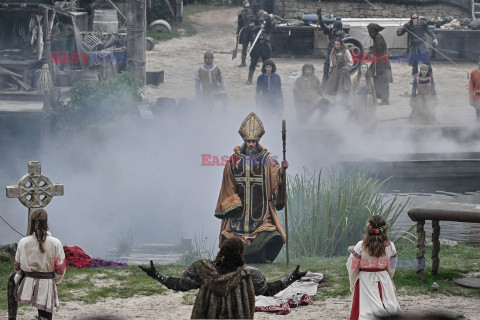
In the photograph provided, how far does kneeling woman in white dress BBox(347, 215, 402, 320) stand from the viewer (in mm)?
7430

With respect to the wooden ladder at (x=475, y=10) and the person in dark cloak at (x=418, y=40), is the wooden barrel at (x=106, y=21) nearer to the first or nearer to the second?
the person in dark cloak at (x=418, y=40)

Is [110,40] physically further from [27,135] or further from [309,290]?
[309,290]

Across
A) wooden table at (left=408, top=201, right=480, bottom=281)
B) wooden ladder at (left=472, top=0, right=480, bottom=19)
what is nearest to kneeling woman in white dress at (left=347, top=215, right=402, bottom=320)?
wooden table at (left=408, top=201, right=480, bottom=281)

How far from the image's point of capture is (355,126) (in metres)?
18.7

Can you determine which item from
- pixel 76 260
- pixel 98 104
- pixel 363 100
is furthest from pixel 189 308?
pixel 363 100

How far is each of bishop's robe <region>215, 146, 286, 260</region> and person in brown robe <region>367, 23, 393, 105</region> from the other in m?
10.3

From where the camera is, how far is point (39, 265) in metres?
7.50

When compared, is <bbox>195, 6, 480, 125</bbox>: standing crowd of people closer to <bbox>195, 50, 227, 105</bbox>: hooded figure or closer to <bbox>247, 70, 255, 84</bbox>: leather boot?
<bbox>195, 50, 227, 105</bbox>: hooded figure

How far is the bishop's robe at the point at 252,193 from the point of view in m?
10.1

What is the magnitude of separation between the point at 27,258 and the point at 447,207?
4248mm

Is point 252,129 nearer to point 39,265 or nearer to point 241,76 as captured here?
point 39,265

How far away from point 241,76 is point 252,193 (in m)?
13.9

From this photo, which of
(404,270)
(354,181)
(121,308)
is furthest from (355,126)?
(121,308)

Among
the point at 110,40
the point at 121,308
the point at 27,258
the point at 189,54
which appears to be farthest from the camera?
the point at 189,54
